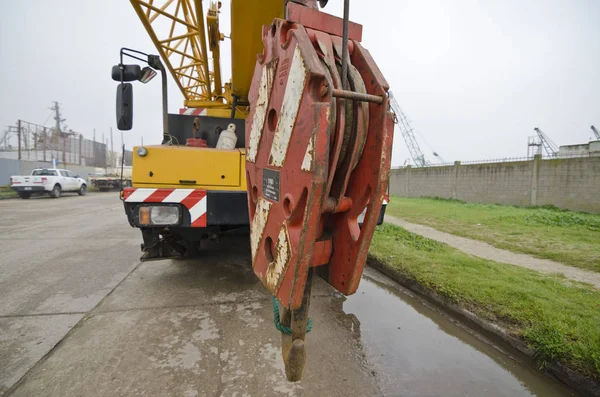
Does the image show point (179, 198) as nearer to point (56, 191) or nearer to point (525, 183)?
point (525, 183)

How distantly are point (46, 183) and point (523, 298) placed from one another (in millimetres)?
18476

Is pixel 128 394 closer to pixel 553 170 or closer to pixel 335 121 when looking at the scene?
pixel 335 121

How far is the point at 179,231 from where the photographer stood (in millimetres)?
2766

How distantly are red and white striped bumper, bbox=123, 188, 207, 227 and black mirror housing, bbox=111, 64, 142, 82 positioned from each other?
1.07 m

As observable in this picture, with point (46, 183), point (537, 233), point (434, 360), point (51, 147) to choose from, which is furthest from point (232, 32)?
point (51, 147)

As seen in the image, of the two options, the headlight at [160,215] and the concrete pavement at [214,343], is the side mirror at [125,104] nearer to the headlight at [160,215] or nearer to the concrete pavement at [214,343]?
the headlight at [160,215]

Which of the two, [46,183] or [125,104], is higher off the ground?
[125,104]

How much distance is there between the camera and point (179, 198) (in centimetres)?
234

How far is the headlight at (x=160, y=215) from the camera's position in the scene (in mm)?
2312

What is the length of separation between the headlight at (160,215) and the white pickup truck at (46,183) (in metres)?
15.9

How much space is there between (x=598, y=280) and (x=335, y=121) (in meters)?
4.25

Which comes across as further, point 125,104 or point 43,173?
point 43,173

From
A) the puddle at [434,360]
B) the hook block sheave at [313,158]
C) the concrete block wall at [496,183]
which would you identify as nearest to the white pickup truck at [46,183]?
the puddle at [434,360]

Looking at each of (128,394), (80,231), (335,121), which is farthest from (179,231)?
(80,231)
